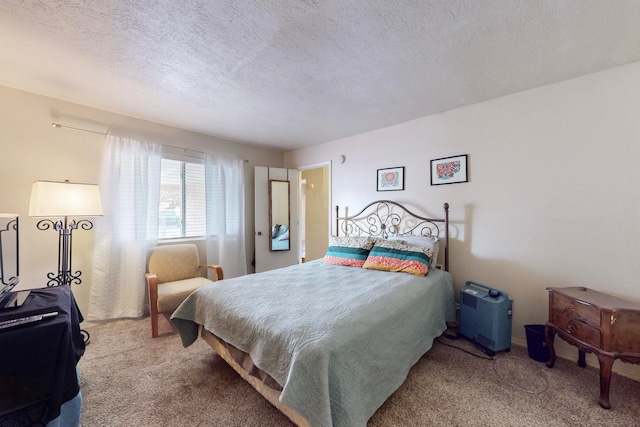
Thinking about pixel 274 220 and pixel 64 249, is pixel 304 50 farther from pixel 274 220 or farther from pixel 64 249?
pixel 274 220

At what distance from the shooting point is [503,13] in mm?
1427

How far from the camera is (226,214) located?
385 cm

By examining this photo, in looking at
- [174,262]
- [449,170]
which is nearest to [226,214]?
[174,262]

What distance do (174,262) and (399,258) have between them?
9.08ft

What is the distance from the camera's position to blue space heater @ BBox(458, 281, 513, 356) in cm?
216

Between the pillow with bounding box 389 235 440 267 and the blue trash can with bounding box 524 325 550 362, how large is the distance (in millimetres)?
949

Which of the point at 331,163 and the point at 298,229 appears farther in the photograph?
the point at 298,229

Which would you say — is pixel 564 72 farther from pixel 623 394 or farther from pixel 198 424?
pixel 198 424

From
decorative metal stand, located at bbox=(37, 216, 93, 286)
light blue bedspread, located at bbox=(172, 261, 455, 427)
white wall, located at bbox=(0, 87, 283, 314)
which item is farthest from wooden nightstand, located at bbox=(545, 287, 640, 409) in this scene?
white wall, located at bbox=(0, 87, 283, 314)

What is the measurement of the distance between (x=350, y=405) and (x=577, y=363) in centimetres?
222

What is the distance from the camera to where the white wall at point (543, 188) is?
194cm

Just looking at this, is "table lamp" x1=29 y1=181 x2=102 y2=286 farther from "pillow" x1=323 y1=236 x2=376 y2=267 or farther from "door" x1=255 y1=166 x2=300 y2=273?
"pillow" x1=323 y1=236 x2=376 y2=267

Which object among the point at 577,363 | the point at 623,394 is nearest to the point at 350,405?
the point at 623,394

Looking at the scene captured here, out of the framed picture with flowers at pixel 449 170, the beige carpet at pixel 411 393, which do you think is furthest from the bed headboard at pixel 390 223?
the beige carpet at pixel 411 393
